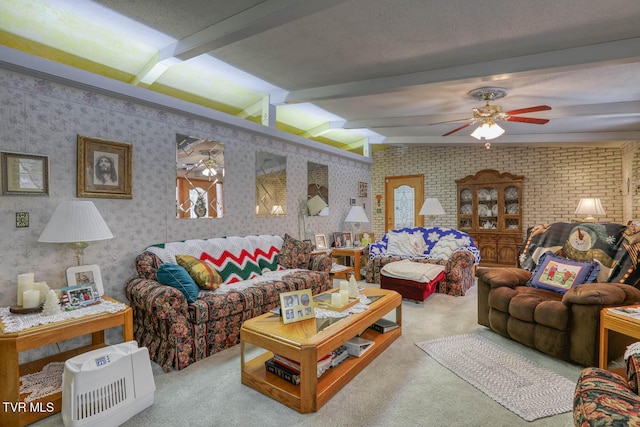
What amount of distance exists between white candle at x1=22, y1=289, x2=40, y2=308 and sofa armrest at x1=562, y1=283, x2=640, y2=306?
152 inches

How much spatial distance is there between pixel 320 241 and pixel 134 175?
10.4 feet

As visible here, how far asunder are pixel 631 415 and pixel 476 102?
3827 millimetres

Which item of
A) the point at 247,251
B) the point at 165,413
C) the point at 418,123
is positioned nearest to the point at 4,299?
the point at 165,413

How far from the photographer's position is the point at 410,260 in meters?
4.95

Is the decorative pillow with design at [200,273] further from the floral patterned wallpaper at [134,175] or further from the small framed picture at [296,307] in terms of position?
the small framed picture at [296,307]

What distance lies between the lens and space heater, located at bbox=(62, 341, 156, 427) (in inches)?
69.4

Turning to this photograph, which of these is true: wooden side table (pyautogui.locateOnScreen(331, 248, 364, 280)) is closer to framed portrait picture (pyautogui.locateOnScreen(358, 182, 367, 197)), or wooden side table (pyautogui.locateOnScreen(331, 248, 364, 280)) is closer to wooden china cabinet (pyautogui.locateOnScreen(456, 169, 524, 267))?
framed portrait picture (pyautogui.locateOnScreen(358, 182, 367, 197))

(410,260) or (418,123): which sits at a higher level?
(418,123)

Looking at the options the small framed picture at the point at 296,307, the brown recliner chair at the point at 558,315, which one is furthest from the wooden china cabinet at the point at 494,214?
the small framed picture at the point at 296,307

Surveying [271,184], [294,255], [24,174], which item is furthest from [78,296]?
[271,184]

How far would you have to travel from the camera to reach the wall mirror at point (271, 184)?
462cm

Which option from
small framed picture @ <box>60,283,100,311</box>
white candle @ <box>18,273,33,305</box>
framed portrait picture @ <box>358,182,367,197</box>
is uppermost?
framed portrait picture @ <box>358,182,367,197</box>

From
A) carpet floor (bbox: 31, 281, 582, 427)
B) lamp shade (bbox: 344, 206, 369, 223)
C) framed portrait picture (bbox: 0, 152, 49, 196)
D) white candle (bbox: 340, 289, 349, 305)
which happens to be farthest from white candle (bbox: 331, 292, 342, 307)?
lamp shade (bbox: 344, 206, 369, 223)

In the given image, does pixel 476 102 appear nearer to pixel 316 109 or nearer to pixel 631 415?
pixel 316 109
